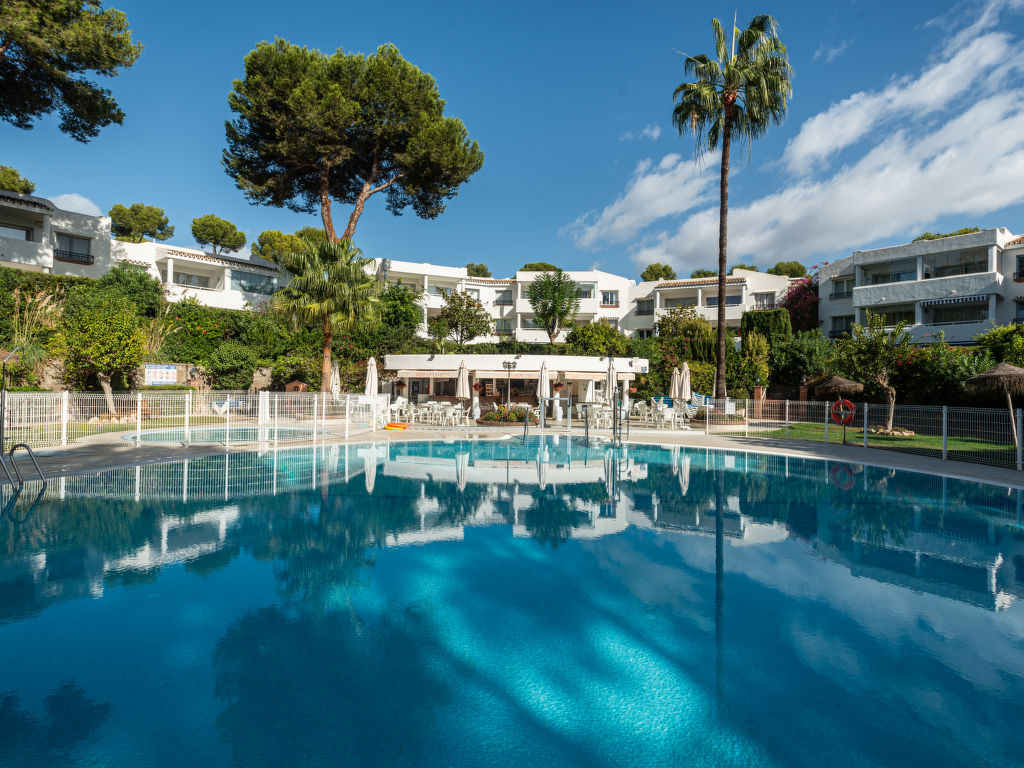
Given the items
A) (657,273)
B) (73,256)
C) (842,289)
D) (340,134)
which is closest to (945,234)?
(842,289)

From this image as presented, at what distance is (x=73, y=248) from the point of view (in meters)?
29.8

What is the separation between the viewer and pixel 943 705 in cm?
349

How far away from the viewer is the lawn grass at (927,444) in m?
13.6

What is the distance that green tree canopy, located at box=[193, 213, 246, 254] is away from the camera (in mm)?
51469

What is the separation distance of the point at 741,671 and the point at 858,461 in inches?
500

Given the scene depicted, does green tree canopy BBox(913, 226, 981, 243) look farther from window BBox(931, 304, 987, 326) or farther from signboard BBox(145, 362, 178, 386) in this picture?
signboard BBox(145, 362, 178, 386)

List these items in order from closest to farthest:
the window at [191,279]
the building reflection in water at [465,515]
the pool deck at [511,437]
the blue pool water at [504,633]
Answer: the blue pool water at [504,633], the building reflection in water at [465,515], the pool deck at [511,437], the window at [191,279]

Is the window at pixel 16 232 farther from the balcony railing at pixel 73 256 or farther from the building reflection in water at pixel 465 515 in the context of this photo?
the building reflection in water at pixel 465 515

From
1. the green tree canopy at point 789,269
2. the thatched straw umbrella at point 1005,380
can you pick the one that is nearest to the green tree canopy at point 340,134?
the thatched straw umbrella at point 1005,380

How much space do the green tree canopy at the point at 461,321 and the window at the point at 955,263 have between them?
27.6 metres

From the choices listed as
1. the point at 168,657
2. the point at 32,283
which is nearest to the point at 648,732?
the point at 168,657

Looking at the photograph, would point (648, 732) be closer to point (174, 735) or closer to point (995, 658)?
point (174, 735)

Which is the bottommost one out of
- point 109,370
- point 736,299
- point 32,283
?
point 109,370

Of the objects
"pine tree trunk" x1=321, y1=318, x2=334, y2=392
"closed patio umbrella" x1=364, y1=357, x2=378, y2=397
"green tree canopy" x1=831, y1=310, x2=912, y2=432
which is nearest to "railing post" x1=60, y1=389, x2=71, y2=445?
"pine tree trunk" x1=321, y1=318, x2=334, y2=392
